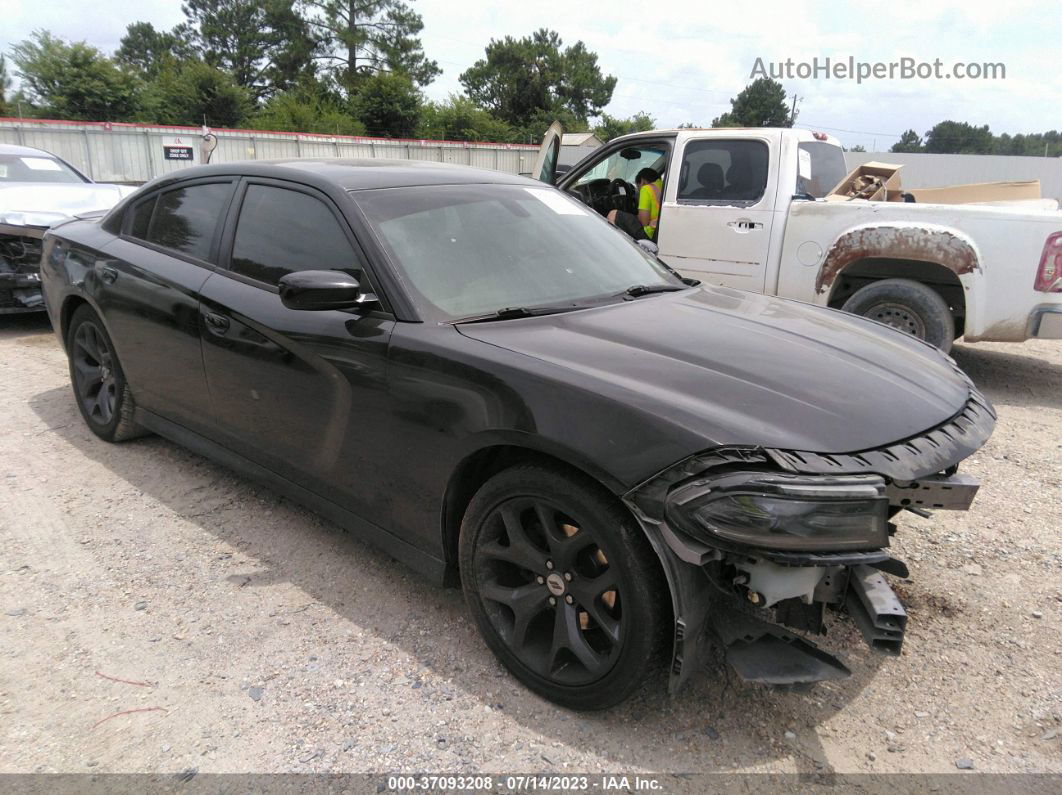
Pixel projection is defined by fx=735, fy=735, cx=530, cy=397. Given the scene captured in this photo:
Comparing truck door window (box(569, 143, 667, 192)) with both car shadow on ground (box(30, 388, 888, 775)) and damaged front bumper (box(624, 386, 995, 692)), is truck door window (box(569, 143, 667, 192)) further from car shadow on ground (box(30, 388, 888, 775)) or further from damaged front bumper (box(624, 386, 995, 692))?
damaged front bumper (box(624, 386, 995, 692))

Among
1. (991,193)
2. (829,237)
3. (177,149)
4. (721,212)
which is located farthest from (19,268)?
(177,149)

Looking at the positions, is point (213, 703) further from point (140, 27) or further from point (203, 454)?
point (140, 27)

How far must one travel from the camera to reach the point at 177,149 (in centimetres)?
2516

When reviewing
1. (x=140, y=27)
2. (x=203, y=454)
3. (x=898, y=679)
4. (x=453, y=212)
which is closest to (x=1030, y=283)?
(x=898, y=679)

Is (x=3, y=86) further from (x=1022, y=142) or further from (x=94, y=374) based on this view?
(x=1022, y=142)

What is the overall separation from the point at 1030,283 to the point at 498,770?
17.4ft

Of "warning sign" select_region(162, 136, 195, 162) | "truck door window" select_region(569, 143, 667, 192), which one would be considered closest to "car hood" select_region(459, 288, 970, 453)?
"truck door window" select_region(569, 143, 667, 192)

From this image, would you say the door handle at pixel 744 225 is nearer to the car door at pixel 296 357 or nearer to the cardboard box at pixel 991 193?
the cardboard box at pixel 991 193

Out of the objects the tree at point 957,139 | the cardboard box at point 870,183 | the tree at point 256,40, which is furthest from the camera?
the tree at point 957,139

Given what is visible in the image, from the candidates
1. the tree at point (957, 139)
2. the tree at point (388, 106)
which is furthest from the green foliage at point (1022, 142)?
the tree at point (388, 106)

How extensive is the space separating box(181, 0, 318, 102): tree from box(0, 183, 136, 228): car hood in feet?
186

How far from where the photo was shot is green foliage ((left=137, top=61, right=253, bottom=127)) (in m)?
42.4

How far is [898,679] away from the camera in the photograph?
8.20 ft

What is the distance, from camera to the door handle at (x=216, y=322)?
322 centimetres
